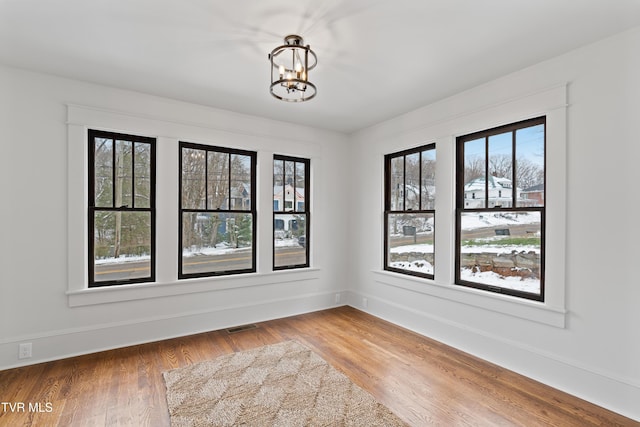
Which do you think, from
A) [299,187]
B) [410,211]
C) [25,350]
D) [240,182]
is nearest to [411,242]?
[410,211]

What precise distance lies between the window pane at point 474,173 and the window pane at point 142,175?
3683mm

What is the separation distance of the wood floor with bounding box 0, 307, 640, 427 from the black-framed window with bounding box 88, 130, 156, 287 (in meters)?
0.88

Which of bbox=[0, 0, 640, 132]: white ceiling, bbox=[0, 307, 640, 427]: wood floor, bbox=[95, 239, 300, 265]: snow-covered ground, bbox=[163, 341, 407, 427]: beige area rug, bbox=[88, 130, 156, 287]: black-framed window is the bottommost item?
bbox=[0, 307, 640, 427]: wood floor

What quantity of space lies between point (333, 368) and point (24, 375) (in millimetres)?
2779

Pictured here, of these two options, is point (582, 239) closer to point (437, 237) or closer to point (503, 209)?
point (503, 209)

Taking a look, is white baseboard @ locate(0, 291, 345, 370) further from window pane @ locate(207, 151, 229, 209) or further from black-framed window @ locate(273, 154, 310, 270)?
window pane @ locate(207, 151, 229, 209)

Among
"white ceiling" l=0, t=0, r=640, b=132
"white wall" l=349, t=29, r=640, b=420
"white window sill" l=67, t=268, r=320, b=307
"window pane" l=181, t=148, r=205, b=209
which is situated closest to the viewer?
"white ceiling" l=0, t=0, r=640, b=132

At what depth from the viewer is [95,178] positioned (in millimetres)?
3508

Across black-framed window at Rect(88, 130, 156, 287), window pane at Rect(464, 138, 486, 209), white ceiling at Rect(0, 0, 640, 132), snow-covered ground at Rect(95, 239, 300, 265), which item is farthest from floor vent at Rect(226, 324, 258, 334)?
window pane at Rect(464, 138, 486, 209)

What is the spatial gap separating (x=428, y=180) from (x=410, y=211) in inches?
18.8

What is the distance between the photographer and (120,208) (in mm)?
3602

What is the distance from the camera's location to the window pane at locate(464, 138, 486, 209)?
352 centimetres

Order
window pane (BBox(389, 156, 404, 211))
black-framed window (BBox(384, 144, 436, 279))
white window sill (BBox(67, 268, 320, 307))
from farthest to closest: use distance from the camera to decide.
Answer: window pane (BBox(389, 156, 404, 211)) < black-framed window (BBox(384, 144, 436, 279)) < white window sill (BBox(67, 268, 320, 307))

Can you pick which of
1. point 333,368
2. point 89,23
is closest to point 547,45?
point 333,368
